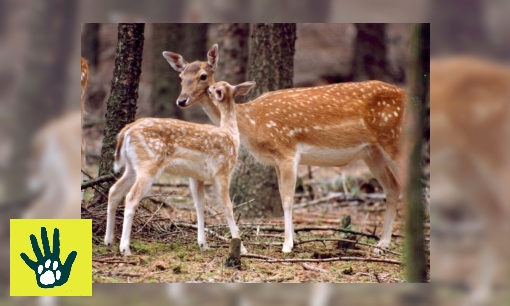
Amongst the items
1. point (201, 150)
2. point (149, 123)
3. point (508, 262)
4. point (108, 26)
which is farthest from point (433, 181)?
point (108, 26)

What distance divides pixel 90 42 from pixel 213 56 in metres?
0.84

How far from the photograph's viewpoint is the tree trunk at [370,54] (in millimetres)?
5855

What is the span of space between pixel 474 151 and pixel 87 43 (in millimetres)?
2690

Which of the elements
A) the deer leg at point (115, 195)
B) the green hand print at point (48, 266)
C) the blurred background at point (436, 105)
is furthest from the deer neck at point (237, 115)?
the green hand print at point (48, 266)

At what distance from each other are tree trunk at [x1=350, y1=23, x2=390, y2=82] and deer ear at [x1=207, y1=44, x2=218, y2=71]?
99cm

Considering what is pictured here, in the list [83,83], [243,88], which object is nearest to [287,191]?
[243,88]

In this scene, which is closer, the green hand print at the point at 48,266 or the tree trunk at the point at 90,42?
the green hand print at the point at 48,266

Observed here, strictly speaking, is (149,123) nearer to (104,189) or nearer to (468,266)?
(104,189)

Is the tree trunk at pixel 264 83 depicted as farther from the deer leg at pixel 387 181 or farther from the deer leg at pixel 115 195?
the deer leg at pixel 115 195

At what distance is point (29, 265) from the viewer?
534 cm

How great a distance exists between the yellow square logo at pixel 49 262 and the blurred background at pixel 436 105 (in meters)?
0.13

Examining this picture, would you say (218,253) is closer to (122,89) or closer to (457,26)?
(122,89)

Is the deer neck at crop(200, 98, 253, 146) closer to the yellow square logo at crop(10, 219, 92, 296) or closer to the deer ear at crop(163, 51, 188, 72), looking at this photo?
the deer ear at crop(163, 51, 188, 72)

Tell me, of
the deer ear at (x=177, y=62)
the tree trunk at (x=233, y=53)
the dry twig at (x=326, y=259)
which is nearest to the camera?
the dry twig at (x=326, y=259)
